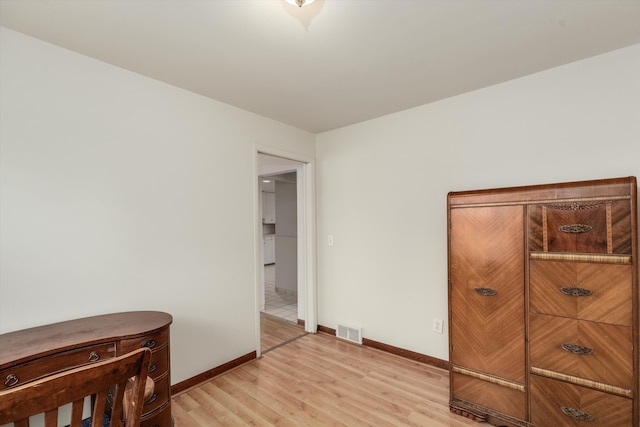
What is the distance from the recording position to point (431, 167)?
288cm

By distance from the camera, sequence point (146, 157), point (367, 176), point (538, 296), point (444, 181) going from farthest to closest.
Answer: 1. point (367, 176)
2. point (444, 181)
3. point (146, 157)
4. point (538, 296)

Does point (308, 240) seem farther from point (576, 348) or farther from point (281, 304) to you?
point (576, 348)

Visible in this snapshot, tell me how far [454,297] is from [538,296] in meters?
0.52

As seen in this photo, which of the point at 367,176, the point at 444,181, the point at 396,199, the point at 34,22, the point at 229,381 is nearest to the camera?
the point at 34,22

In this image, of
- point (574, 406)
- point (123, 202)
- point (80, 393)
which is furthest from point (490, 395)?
point (123, 202)

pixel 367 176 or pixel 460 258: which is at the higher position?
pixel 367 176

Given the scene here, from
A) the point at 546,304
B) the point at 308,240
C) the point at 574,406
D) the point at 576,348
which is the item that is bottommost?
the point at 574,406

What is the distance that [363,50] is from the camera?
1979 millimetres

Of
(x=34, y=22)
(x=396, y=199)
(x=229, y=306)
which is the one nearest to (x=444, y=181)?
(x=396, y=199)

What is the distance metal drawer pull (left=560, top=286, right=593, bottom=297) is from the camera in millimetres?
1757

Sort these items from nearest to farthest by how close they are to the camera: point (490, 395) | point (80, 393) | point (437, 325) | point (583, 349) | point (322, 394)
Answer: point (80, 393)
point (583, 349)
point (490, 395)
point (322, 394)
point (437, 325)

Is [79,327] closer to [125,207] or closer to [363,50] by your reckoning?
[125,207]

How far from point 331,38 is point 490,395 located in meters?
2.61

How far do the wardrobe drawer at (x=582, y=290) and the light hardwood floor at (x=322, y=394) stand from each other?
1.00 meters
